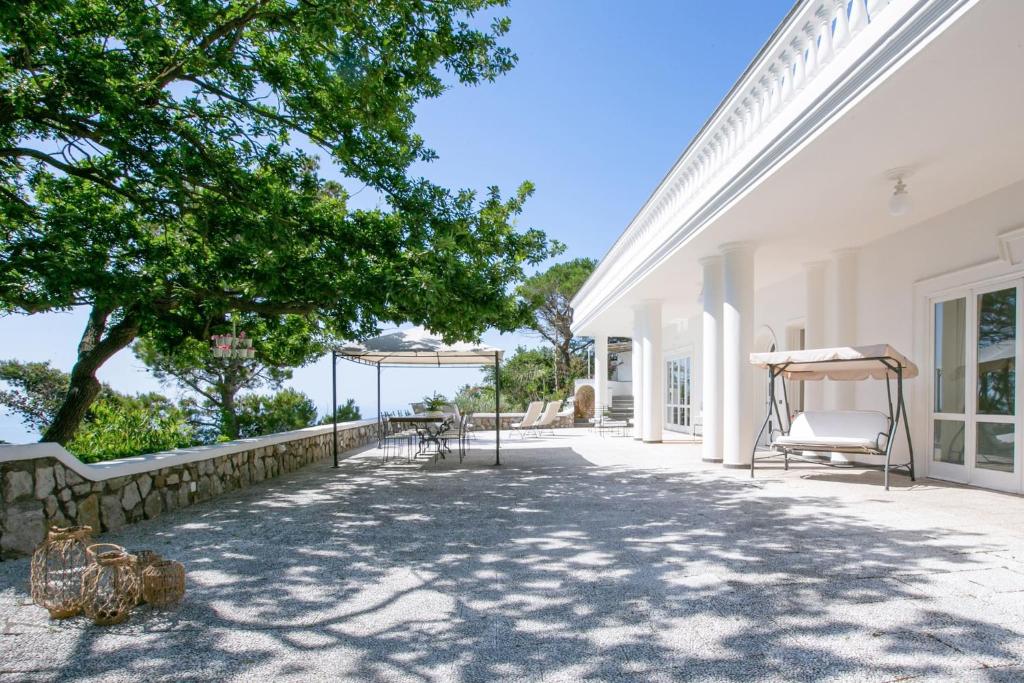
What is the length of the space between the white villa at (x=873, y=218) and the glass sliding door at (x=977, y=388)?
0.07 ft

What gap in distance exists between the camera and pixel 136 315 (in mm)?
7867

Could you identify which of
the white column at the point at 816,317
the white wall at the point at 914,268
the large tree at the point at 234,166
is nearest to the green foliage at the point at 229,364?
the large tree at the point at 234,166

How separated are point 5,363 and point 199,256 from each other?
12.6m

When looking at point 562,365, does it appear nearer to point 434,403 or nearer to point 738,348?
point 434,403

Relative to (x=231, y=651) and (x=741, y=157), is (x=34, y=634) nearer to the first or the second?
(x=231, y=651)

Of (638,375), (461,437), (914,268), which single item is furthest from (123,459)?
(638,375)

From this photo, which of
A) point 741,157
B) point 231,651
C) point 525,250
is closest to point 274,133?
point 525,250

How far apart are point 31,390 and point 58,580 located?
1581cm

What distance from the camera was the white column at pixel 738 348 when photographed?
8.56m

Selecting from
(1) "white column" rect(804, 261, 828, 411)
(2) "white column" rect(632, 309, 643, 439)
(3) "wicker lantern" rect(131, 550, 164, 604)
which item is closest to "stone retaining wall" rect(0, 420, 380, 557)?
(3) "wicker lantern" rect(131, 550, 164, 604)

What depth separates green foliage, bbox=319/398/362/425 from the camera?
A: 51.3ft

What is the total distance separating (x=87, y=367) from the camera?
8195 mm

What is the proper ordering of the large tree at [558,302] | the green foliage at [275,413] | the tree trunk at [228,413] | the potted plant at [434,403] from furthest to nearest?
the large tree at [558,302] < the potted plant at [434,403] < the green foliage at [275,413] < the tree trunk at [228,413]

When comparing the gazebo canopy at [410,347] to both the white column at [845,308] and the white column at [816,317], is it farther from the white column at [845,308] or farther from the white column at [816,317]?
the white column at [845,308]
